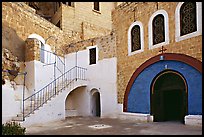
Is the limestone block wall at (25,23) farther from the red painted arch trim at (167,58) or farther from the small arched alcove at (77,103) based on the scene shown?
the red painted arch trim at (167,58)

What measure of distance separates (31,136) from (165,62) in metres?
6.67

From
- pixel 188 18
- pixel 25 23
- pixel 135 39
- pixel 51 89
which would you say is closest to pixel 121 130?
pixel 188 18

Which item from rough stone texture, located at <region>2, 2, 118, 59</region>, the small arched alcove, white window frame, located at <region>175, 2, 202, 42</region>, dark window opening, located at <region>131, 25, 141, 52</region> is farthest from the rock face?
white window frame, located at <region>175, 2, 202, 42</region>

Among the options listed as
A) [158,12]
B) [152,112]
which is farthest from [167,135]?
[158,12]

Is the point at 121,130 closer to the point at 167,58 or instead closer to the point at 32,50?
the point at 167,58

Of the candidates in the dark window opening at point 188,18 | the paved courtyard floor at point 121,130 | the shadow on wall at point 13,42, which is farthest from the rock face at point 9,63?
the dark window opening at point 188,18

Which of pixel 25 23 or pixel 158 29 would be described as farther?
pixel 25 23

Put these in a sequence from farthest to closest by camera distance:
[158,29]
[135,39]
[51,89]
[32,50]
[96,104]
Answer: [96,104], [51,89], [32,50], [135,39], [158,29]

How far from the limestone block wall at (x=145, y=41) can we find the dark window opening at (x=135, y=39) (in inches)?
15.4

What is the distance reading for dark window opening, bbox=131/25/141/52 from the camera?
12.5 meters

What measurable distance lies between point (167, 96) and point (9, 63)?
28.6 feet

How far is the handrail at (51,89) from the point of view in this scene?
1197cm

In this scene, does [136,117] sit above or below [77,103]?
below

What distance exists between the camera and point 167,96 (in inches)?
498
